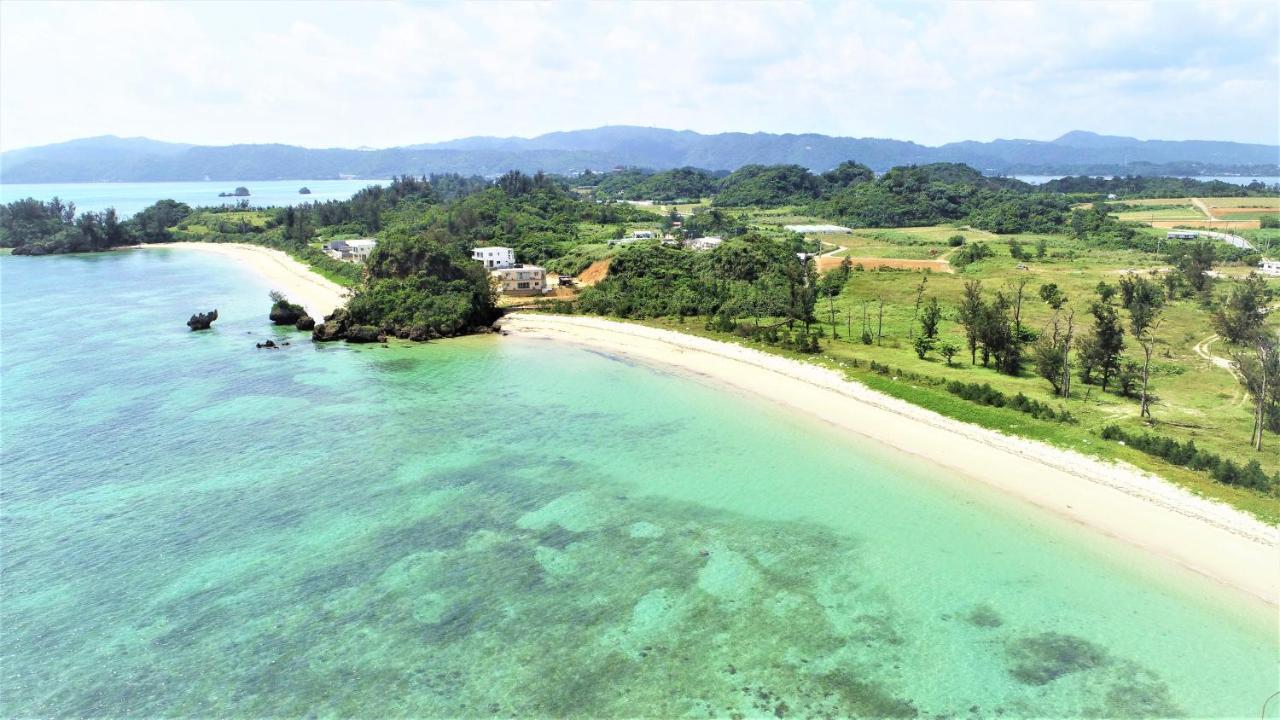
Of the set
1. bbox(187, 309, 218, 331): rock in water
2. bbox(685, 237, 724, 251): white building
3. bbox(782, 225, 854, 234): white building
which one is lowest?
bbox(187, 309, 218, 331): rock in water

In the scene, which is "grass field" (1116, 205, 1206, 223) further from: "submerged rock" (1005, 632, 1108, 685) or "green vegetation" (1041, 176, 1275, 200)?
"submerged rock" (1005, 632, 1108, 685)

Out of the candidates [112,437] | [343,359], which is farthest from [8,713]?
→ [343,359]

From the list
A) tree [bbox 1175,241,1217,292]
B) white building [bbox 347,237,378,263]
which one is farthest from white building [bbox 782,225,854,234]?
white building [bbox 347,237,378,263]

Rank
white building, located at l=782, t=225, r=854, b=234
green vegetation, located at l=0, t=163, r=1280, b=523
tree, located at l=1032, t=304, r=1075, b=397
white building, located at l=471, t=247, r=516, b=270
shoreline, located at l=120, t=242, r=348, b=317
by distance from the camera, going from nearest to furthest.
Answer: green vegetation, located at l=0, t=163, r=1280, b=523, tree, located at l=1032, t=304, r=1075, b=397, shoreline, located at l=120, t=242, r=348, b=317, white building, located at l=471, t=247, r=516, b=270, white building, located at l=782, t=225, r=854, b=234

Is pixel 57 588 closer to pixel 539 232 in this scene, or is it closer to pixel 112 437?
pixel 112 437

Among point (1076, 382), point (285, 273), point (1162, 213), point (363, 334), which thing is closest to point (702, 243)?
point (363, 334)

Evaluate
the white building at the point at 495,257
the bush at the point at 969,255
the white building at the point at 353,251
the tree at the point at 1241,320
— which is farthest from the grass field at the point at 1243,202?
the white building at the point at 353,251

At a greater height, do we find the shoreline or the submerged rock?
the shoreline
